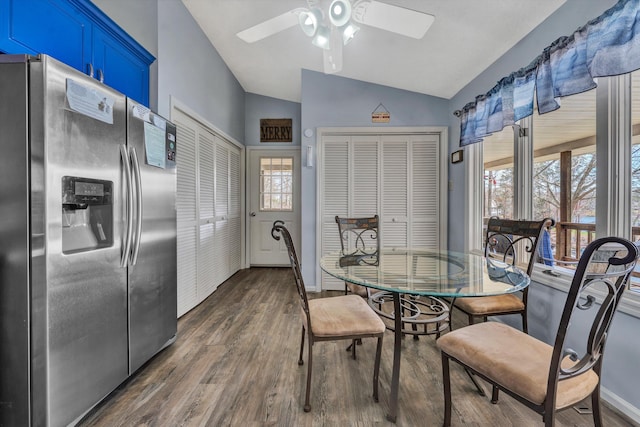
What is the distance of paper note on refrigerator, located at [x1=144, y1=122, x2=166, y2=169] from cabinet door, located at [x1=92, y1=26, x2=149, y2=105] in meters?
0.37

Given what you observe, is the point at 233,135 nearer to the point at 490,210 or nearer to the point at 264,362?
the point at 264,362

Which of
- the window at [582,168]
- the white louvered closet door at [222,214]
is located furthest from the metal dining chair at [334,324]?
the white louvered closet door at [222,214]

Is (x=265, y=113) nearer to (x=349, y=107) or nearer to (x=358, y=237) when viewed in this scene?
(x=349, y=107)

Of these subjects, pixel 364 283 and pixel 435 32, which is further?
pixel 435 32

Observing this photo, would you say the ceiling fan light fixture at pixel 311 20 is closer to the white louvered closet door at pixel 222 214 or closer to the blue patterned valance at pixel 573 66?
the blue patterned valance at pixel 573 66

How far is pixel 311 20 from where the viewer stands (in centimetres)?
165

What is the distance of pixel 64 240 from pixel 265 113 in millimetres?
3899

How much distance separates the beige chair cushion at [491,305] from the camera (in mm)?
1768

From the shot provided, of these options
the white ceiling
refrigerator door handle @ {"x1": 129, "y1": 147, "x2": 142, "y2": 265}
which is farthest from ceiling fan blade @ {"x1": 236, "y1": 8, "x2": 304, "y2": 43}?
refrigerator door handle @ {"x1": 129, "y1": 147, "x2": 142, "y2": 265}

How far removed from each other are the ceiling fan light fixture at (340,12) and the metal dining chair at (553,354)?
1544 millimetres

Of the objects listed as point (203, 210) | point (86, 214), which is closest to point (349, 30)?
point (86, 214)

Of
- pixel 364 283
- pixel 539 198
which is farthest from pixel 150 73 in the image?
pixel 539 198

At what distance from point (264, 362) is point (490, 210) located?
2521 mm

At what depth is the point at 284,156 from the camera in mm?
4703
